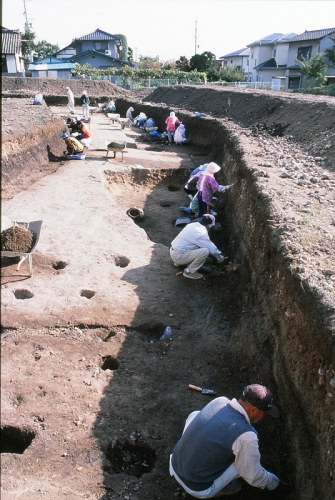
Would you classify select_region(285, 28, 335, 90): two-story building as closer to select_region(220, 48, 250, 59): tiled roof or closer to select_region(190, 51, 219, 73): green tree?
select_region(190, 51, 219, 73): green tree

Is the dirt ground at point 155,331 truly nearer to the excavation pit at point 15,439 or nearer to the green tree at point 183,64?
the excavation pit at point 15,439

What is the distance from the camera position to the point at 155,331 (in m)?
6.71

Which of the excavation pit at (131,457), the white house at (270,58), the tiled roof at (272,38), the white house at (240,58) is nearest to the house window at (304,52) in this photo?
the white house at (270,58)

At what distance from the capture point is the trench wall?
3584 millimetres

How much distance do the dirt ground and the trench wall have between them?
23mm

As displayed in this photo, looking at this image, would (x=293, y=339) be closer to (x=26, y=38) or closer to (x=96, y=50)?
(x=26, y=38)

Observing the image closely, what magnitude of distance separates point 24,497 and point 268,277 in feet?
13.0

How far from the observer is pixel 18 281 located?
7137 mm

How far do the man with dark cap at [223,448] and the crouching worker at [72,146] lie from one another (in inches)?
494

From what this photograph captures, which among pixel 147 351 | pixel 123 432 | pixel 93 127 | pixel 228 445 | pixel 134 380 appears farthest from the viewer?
pixel 93 127

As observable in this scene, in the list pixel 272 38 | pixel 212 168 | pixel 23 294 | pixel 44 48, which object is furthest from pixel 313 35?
pixel 44 48

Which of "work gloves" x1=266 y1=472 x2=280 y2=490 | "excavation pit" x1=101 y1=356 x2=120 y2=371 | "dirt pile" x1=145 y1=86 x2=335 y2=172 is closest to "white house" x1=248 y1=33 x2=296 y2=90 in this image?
"dirt pile" x1=145 y1=86 x2=335 y2=172

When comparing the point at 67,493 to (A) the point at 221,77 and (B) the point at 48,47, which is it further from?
(B) the point at 48,47

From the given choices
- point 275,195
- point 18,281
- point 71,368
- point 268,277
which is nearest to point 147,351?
point 71,368
